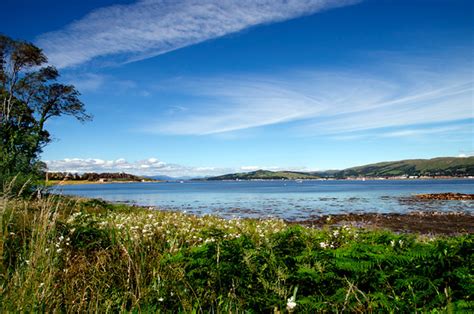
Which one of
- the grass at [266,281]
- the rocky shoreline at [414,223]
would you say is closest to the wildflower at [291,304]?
the grass at [266,281]

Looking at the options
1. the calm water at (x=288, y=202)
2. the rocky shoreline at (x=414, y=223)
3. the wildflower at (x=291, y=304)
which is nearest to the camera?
the wildflower at (x=291, y=304)

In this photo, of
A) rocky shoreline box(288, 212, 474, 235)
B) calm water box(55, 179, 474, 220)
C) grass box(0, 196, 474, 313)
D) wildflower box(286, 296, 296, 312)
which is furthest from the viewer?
calm water box(55, 179, 474, 220)

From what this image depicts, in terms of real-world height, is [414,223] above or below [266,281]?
below

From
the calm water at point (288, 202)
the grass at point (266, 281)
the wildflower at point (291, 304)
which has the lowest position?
the calm water at point (288, 202)

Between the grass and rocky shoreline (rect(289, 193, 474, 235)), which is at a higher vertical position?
the grass

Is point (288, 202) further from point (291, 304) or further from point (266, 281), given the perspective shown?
point (291, 304)

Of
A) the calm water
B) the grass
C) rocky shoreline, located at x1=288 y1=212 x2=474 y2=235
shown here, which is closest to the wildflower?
the grass

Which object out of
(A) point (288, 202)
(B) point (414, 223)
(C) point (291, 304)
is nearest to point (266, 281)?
(C) point (291, 304)

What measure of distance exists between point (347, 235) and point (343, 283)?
4081mm

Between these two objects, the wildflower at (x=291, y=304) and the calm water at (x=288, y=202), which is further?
the calm water at (x=288, y=202)

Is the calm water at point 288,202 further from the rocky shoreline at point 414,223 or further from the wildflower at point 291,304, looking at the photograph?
the wildflower at point 291,304

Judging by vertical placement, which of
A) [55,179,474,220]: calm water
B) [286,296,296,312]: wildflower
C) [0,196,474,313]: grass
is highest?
[286,296,296,312]: wildflower

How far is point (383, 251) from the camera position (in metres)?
4.32

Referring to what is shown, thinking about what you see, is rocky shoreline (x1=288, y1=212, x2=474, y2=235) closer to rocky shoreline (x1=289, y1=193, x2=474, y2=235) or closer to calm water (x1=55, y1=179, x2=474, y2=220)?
rocky shoreline (x1=289, y1=193, x2=474, y2=235)
